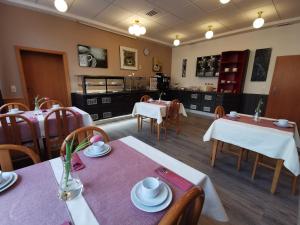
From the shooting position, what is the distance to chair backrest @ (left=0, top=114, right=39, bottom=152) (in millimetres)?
1476

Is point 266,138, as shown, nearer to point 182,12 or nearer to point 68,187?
point 68,187

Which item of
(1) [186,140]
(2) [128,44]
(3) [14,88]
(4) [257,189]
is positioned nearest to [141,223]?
(4) [257,189]

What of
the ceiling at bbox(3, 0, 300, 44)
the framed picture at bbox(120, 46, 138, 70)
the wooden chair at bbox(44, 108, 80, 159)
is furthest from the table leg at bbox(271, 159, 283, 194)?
the framed picture at bbox(120, 46, 138, 70)

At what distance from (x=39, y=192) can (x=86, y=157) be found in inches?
12.7

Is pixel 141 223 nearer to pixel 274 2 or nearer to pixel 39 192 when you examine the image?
pixel 39 192

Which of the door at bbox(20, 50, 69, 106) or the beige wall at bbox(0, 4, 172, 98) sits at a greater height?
the beige wall at bbox(0, 4, 172, 98)

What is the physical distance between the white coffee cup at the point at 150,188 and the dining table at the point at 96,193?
0.07 metres

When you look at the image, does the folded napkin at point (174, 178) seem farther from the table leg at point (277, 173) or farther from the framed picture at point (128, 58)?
the framed picture at point (128, 58)

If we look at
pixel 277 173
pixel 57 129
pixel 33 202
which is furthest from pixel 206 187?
pixel 57 129

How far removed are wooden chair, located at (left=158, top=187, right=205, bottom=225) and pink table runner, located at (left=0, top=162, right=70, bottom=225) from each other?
0.39 m

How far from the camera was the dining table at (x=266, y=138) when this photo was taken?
4.83 ft

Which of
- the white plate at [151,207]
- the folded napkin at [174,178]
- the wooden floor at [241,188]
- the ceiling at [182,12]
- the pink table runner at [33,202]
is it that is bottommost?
the wooden floor at [241,188]

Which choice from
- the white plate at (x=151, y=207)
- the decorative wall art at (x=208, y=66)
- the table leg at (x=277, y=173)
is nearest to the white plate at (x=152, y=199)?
the white plate at (x=151, y=207)

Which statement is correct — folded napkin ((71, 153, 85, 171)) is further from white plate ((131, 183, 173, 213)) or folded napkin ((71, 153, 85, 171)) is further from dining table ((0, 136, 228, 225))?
white plate ((131, 183, 173, 213))
